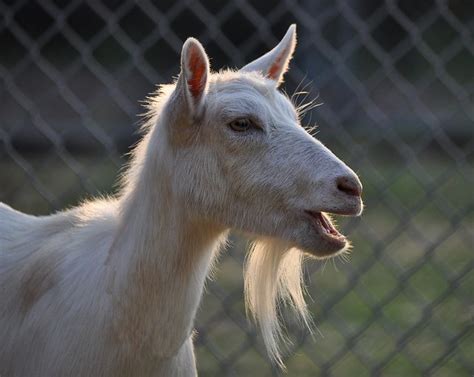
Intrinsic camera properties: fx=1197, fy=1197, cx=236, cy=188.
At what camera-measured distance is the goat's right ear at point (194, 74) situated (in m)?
3.06

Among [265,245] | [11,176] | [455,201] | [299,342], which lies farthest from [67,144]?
[265,245]

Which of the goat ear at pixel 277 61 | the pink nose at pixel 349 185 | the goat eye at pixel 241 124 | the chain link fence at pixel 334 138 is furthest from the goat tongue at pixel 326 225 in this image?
the chain link fence at pixel 334 138

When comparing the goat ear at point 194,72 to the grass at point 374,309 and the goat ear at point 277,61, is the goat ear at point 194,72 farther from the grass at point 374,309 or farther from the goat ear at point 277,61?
the grass at point 374,309

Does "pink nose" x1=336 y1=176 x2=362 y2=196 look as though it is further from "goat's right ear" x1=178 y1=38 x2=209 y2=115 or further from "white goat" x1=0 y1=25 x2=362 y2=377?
"goat's right ear" x1=178 y1=38 x2=209 y2=115

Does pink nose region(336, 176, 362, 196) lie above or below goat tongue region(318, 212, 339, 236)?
above

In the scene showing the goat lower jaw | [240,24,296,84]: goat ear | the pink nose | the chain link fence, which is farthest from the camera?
the chain link fence

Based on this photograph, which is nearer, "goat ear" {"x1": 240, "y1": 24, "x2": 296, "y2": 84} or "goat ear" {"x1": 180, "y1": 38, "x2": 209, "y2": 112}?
"goat ear" {"x1": 180, "y1": 38, "x2": 209, "y2": 112}

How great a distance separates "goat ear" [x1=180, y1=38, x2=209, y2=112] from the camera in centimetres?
306

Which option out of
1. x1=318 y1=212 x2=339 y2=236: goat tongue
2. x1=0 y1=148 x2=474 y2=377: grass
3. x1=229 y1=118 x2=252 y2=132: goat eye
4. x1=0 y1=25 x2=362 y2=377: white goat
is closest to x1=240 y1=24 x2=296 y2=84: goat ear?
x1=0 y1=25 x2=362 y2=377: white goat

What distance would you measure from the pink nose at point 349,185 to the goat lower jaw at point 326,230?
0.14 m

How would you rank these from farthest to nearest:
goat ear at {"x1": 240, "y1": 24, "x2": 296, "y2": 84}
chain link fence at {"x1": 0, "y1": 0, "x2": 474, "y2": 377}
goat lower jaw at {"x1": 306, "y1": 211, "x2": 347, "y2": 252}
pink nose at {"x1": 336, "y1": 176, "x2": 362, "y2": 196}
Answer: chain link fence at {"x1": 0, "y1": 0, "x2": 474, "y2": 377} < goat ear at {"x1": 240, "y1": 24, "x2": 296, "y2": 84} < goat lower jaw at {"x1": 306, "y1": 211, "x2": 347, "y2": 252} < pink nose at {"x1": 336, "y1": 176, "x2": 362, "y2": 196}

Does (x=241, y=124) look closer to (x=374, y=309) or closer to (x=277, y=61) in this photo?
(x=277, y=61)

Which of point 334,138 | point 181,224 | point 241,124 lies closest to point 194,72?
point 241,124

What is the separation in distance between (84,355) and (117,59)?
3652 millimetres
